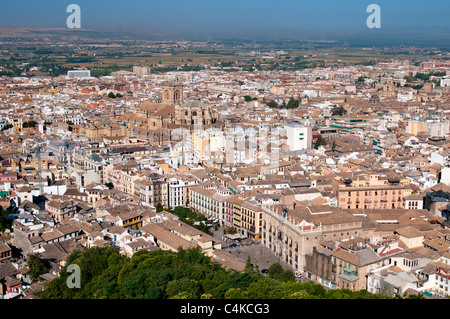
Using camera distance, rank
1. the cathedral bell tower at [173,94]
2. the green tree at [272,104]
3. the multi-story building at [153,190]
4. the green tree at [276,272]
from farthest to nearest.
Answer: the green tree at [272,104]
the cathedral bell tower at [173,94]
the multi-story building at [153,190]
the green tree at [276,272]

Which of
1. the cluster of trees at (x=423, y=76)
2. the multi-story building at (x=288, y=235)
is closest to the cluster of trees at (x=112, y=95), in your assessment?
the cluster of trees at (x=423, y=76)

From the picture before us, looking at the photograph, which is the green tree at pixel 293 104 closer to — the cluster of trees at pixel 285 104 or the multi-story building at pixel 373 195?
the cluster of trees at pixel 285 104

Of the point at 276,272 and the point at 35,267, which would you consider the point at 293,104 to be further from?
the point at 35,267

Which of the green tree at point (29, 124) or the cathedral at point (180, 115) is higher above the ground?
the cathedral at point (180, 115)

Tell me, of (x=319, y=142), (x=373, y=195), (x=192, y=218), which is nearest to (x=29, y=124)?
(x=319, y=142)

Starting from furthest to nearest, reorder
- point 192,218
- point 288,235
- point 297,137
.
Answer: point 297,137 < point 192,218 < point 288,235

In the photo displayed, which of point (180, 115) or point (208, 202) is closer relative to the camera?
point (208, 202)

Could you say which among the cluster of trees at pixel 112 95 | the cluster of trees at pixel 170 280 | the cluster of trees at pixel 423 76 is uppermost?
the cluster of trees at pixel 423 76

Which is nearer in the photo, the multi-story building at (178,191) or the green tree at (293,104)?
the multi-story building at (178,191)
